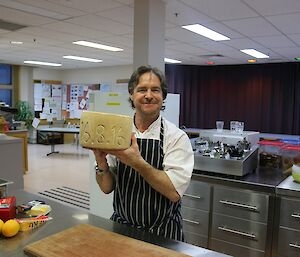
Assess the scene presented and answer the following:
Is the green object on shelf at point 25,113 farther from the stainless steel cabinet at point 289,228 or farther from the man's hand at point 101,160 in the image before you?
the man's hand at point 101,160

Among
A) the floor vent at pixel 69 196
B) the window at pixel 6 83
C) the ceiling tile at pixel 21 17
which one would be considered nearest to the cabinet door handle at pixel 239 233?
the floor vent at pixel 69 196

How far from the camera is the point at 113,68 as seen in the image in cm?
927

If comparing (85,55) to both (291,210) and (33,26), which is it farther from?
(291,210)

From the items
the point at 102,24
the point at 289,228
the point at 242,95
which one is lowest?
the point at 289,228

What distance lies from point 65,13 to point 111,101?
1.38 m

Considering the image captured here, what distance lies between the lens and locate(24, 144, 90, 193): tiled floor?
17.3 feet

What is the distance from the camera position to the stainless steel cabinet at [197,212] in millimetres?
2705

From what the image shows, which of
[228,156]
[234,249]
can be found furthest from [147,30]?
[234,249]

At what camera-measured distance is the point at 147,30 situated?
127 inches

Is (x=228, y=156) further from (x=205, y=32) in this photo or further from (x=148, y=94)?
(x=205, y=32)

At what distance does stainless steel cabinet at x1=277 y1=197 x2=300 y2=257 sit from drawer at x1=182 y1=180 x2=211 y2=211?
2.01ft

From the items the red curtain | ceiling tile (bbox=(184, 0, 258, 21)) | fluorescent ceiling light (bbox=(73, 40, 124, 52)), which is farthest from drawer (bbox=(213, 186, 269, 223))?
the red curtain

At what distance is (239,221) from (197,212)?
0.38 metres

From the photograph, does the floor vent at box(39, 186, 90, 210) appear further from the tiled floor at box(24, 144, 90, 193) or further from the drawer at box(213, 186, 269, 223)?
the drawer at box(213, 186, 269, 223)
